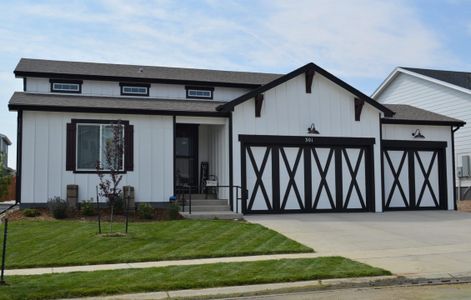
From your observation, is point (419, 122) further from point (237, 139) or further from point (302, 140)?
point (237, 139)

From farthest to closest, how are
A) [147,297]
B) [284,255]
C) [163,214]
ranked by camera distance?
[163,214] → [284,255] → [147,297]

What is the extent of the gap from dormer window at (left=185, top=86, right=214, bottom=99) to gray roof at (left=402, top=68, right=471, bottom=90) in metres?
13.8

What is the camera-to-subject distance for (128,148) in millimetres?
18375

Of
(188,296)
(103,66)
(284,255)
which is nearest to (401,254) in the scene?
(284,255)

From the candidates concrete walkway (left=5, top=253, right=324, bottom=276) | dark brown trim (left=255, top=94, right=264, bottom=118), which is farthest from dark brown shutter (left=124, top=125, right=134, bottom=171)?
concrete walkway (left=5, top=253, right=324, bottom=276)

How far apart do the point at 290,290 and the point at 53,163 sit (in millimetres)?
11475

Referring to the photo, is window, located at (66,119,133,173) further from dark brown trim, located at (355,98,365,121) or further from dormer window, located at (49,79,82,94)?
dark brown trim, located at (355,98,365,121)

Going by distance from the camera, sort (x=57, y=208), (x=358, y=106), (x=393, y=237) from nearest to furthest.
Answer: (x=393, y=237)
(x=57, y=208)
(x=358, y=106)

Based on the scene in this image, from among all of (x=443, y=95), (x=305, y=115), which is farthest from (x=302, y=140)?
(x=443, y=95)

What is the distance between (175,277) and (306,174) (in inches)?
445

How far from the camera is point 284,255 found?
38.5ft

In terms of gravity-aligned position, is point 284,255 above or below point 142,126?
below

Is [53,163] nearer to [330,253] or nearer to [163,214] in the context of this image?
[163,214]

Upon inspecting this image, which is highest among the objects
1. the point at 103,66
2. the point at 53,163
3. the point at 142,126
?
the point at 103,66
